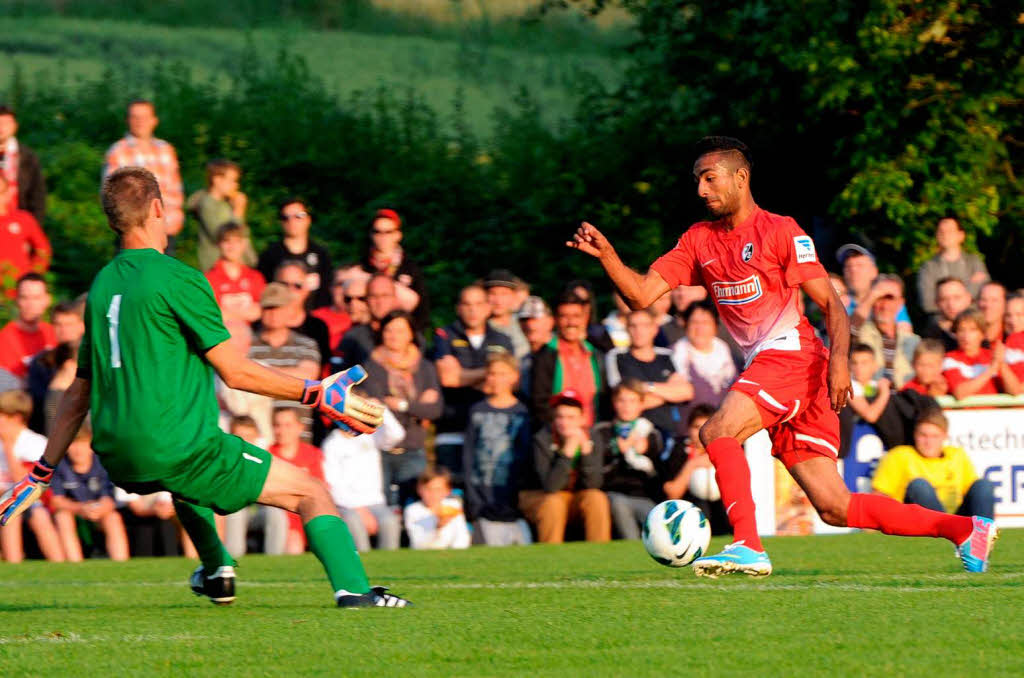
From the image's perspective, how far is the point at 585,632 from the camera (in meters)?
6.25

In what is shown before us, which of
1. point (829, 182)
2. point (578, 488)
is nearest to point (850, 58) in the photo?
point (829, 182)

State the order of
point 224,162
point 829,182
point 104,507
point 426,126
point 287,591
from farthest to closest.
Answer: point 426,126, point 829,182, point 224,162, point 104,507, point 287,591

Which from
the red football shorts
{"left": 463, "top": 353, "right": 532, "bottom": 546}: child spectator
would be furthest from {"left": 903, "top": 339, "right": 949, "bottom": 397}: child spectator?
the red football shorts

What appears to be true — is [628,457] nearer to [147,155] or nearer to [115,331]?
[147,155]

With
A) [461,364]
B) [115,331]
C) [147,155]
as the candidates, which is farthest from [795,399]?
[147,155]

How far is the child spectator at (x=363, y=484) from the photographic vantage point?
12.6 m

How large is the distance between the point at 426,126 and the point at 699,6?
17.6 ft

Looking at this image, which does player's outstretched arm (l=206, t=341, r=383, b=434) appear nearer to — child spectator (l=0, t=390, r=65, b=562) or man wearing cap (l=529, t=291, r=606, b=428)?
child spectator (l=0, t=390, r=65, b=562)

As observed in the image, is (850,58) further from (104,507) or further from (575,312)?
(104,507)

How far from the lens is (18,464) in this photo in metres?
12.1

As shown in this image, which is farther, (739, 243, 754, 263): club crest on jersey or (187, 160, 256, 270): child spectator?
(187, 160, 256, 270): child spectator

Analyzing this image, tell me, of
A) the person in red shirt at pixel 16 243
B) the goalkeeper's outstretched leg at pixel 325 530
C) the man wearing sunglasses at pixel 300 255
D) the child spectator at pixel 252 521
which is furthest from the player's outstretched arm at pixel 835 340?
the person in red shirt at pixel 16 243

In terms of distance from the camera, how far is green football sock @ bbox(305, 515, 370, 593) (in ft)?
23.0

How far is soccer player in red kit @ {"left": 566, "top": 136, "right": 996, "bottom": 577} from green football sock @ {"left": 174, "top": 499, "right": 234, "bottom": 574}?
2.15 metres
